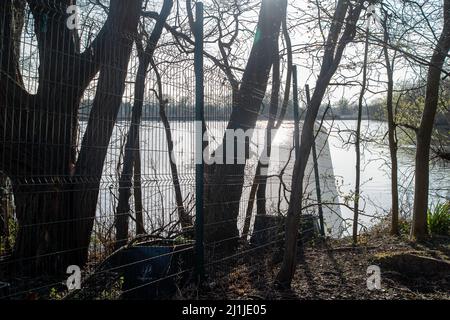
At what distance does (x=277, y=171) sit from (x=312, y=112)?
2898mm

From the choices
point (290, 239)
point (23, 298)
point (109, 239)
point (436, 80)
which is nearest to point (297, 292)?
point (290, 239)

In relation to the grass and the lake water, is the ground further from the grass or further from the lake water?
the grass

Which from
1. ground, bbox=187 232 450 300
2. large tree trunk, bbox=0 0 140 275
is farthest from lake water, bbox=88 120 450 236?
ground, bbox=187 232 450 300

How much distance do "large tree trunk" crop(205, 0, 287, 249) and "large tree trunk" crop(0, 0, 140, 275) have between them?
5.70 ft

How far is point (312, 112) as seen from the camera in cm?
502

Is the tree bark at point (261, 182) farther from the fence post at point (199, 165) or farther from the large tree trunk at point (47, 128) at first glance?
the large tree trunk at point (47, 128)

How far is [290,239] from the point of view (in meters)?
5.07

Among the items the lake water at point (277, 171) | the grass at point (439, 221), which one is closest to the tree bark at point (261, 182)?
the lake water at point (277, 171)

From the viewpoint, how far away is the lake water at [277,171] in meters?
4.91

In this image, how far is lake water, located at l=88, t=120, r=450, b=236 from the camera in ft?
16.1

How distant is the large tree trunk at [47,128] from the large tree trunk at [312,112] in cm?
194

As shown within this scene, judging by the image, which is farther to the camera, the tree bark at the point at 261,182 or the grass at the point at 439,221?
the grass at the point at 439,221

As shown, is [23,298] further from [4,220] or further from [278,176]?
[278,176]
